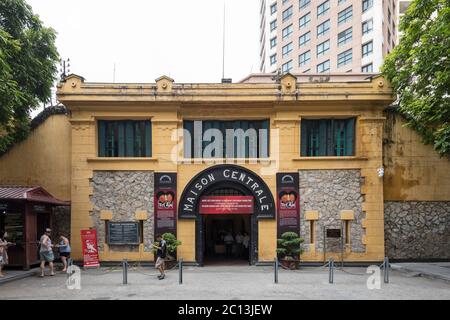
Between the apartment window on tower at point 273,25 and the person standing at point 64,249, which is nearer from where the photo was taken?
the person standing at point 64,249

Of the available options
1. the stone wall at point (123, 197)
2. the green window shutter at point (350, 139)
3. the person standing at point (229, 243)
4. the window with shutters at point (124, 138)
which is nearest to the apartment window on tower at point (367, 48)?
the green window shutter at point (350, 139)

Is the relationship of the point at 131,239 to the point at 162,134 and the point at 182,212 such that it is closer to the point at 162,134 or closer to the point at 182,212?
the point at 182,212

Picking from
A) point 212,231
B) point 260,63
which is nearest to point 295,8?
point 260,63

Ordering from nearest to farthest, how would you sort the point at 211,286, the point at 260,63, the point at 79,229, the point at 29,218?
the point at 211,286 → the point at 29,218 → the point at 79,229 → the point at 260,63

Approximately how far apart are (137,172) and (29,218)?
4.88 m

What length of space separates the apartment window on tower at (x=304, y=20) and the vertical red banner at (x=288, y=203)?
158ft

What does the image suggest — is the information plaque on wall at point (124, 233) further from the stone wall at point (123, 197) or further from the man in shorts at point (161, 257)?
the man in shorts at point (161, 257)

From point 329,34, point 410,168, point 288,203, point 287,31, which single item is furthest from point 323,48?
point 288,203

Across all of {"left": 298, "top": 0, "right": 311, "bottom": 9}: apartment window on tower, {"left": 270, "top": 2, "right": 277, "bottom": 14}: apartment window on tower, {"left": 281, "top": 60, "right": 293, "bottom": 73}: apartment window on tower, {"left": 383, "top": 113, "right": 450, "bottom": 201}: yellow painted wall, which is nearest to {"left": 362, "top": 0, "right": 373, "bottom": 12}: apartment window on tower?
{"left": 298, "top": 0, "right": 311, "bottom": 9}: apartment window on tower

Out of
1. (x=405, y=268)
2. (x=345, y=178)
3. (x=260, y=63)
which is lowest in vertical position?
(x=405, y=268)

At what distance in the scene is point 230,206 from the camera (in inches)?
776

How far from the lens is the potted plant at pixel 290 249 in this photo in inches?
725

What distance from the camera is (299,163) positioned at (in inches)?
781

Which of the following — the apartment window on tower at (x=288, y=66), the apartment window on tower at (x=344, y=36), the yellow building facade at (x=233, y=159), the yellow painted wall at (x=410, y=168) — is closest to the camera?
the yellow building facade at (x=233, y=159)
